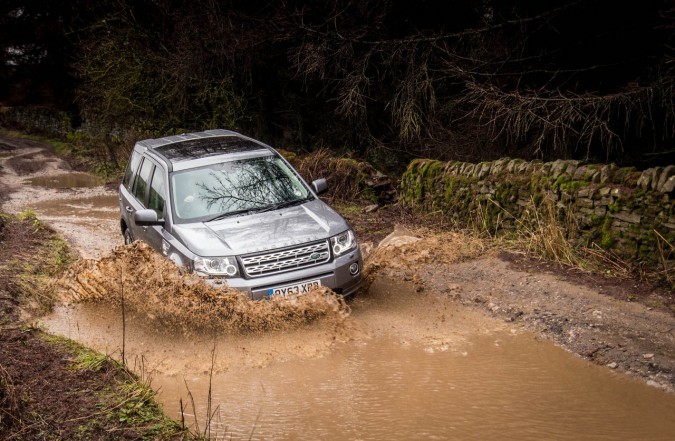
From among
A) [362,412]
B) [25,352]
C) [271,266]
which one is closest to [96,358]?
[25,352]

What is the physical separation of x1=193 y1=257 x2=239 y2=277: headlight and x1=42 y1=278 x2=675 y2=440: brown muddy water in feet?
2.29

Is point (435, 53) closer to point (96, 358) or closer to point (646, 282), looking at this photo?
point (646, 282)

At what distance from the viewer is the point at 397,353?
6.79 m

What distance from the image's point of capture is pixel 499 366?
6418 mm

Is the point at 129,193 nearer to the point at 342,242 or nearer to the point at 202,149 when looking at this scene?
the point at 202,149

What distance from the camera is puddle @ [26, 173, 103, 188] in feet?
72.4

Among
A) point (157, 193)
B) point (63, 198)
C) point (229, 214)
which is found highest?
point (157, 193)

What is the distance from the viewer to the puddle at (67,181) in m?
22.1

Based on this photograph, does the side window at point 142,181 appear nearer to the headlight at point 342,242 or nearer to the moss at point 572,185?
the headlight at point 342,242

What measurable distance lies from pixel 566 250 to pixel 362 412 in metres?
4.77

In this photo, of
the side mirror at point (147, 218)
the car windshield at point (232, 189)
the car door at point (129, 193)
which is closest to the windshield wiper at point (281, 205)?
the car windshield at point (232, 189)

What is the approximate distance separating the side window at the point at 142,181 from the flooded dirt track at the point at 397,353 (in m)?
1.08

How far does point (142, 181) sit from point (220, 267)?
9.36 feet

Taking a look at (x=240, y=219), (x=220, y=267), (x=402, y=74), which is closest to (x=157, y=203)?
(x=240, y=219)
